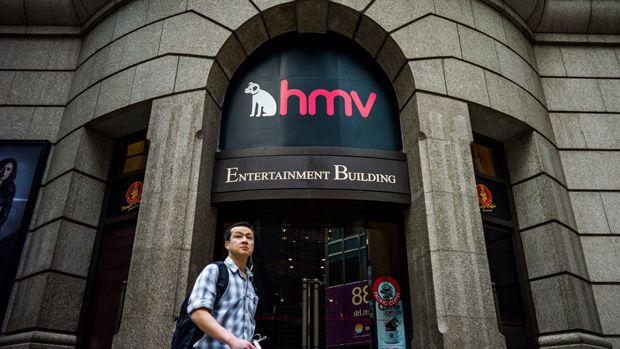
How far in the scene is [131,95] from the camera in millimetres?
7543

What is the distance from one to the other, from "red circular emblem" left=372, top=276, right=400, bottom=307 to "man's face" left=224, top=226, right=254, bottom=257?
14.5 feet

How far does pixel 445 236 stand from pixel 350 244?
5.84 ft

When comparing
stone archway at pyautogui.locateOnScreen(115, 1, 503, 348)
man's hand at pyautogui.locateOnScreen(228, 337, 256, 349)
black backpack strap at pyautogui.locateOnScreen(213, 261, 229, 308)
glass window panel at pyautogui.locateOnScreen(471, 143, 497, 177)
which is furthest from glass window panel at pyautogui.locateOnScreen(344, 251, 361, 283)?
man's hand at pyautogui.locateOnScreen(228, 337, 256, 349)

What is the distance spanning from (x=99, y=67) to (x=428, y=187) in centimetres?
725

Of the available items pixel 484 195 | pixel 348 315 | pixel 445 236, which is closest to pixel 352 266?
pixel 348 315

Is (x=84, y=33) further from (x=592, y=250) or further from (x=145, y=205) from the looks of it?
(x=592, y=250)

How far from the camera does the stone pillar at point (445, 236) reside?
19.0ft

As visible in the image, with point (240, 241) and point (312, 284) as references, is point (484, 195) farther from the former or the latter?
point (240, 241)

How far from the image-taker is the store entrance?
6.55 meters

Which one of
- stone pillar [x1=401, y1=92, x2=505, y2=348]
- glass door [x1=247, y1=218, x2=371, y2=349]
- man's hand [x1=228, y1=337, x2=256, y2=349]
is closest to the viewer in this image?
man's hand [x1=228, y1=337, x2=256, y2=349]

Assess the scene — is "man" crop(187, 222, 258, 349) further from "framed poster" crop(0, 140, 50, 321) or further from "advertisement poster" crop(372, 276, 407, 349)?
"framed poster" crop(0, 140, 50, 321)

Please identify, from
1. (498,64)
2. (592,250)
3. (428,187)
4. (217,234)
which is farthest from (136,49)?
(592,250)

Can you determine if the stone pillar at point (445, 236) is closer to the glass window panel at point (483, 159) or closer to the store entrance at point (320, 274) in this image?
the store entrance at point (320, 274)

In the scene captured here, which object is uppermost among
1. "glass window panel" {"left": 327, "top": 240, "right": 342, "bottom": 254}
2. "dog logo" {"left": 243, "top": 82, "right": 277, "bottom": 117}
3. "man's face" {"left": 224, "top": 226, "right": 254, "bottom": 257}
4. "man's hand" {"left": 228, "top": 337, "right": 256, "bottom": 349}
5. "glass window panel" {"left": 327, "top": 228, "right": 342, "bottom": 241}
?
"dog logo" {"left": 243, "top": 82, "right": 277, "bottom": 117}
